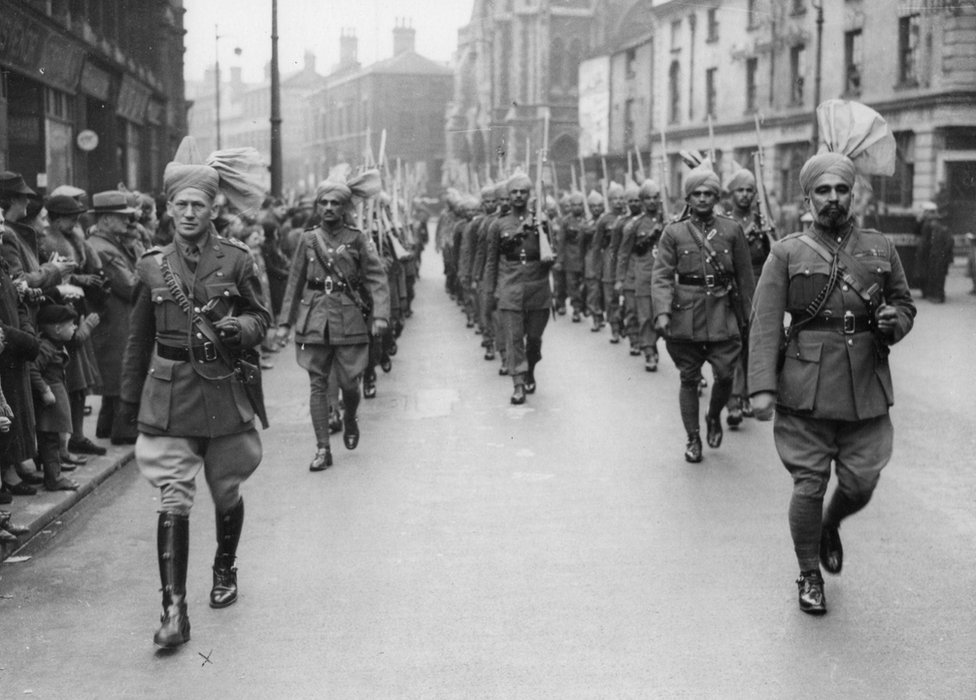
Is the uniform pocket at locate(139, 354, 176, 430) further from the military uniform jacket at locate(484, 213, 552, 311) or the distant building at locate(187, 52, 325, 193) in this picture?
the distant building at locate(187, 52, 325, 193)

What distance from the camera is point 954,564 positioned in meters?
6.09

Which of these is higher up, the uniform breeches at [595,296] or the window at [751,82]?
the window at [751,82]

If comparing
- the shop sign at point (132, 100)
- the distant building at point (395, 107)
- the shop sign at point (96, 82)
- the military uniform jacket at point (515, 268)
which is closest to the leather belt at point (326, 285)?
the military uniform jacket at point (515, 268)

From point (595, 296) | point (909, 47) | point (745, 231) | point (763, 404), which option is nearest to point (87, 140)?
point (595, 296)

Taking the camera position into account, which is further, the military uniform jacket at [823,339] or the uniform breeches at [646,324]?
the uniform breeches at [646,324]

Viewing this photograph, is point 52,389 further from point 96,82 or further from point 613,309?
point 96,82

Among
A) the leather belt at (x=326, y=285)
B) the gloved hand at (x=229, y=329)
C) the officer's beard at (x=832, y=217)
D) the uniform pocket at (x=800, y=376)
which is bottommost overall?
the uniform pocket at (x=800, y=376)

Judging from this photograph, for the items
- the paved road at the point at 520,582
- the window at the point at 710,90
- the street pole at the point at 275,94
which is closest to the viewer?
the paved road at the point at 520,582

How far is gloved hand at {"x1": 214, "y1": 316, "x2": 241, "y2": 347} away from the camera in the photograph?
5.29m

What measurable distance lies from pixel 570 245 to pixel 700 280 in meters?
11.2

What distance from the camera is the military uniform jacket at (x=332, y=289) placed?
29.2 ft

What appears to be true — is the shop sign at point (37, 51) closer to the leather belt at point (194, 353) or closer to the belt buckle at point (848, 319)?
the leather belt at point (194, 353)

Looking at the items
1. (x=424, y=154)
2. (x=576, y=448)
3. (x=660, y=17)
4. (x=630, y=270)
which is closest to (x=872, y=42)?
(x=660, y=17)

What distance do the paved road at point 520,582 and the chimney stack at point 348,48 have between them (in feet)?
287
